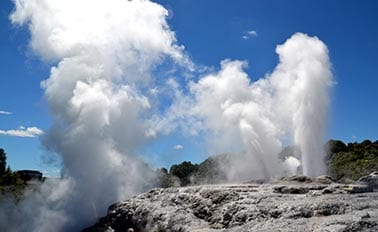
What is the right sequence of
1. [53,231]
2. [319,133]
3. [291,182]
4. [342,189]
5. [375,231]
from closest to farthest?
1. [375,231]
2. [342,189]
3. [291,182]
4. [53,231]
5. [319,133]

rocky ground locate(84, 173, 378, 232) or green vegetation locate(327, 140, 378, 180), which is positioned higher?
green vegetation locate(327, 140, 378, 180)

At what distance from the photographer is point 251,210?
36.9ft

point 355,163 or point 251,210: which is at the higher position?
point 355,163

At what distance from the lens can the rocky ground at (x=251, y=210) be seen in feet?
31.7

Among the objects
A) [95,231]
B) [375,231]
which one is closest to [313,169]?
[95,231]

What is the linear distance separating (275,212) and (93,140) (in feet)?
38.5

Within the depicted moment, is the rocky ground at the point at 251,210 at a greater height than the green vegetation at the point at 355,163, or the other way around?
the green vegetation at the point at 355,163

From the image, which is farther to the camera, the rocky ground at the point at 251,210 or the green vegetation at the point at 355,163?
the green vegetation at the point at 355,163

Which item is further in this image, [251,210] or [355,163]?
[355,163]

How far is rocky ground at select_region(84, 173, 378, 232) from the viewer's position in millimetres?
9656

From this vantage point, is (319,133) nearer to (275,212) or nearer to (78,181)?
(78,181)

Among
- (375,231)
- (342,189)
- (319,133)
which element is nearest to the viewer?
(375,231)

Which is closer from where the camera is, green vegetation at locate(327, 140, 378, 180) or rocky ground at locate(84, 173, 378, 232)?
rocky ground at locate(84, 173, 378, 232)

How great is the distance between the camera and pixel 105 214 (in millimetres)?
18266
